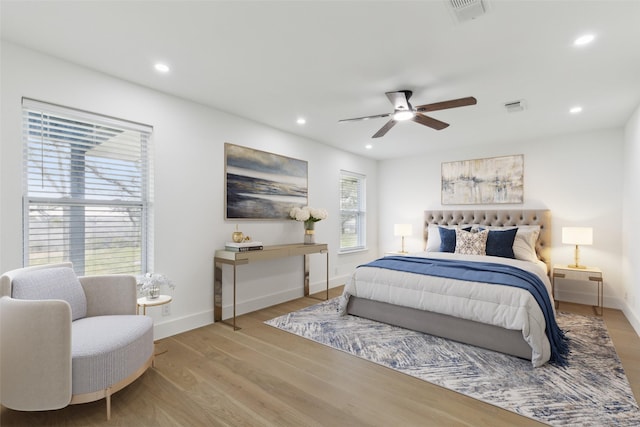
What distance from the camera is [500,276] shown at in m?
3.03

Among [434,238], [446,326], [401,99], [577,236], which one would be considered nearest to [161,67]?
[401,99]

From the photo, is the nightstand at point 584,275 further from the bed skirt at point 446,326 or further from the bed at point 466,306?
the bed skirt at point 446,326

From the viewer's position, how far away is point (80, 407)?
2.05 meters

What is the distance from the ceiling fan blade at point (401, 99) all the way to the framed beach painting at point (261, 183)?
6.32 feet

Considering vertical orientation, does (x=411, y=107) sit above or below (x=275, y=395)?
above

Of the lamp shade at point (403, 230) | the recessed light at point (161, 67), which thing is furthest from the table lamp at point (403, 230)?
the recessed light at point (161, 67)

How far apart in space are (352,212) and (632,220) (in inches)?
150

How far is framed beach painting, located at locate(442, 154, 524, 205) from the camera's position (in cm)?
506

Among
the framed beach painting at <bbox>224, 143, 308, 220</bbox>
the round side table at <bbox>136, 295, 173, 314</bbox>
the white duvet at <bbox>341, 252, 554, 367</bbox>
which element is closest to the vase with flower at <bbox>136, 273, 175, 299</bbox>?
the round side table at <bbox>136, 295, 173, 314</bbox>

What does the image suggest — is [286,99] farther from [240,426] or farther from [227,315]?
[240,426]

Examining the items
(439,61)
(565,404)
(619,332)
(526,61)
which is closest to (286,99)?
(439,61)

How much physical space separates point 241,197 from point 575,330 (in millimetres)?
4053

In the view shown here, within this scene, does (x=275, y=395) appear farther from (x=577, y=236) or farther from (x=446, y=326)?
(x=577, y=236)

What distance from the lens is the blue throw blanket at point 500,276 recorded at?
2.76m
